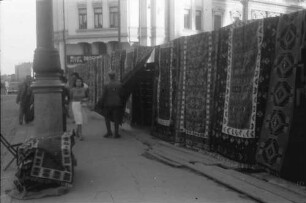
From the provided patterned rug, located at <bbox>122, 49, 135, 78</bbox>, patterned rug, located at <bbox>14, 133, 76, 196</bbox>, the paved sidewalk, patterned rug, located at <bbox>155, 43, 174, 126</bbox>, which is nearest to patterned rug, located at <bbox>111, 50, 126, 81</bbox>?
patterned rug, located at <bbox>122, 49, 135, 78</bbox>

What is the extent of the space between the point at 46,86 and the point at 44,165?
1.22 meters

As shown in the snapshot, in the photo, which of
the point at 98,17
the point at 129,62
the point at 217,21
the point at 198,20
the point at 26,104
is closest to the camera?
the point at 129,62

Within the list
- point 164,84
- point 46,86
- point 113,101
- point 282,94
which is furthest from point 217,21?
point 46,86

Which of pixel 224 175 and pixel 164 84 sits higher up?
pixel 164 84

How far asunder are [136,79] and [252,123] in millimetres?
6957

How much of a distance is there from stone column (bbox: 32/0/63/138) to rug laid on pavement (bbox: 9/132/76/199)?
32 cm

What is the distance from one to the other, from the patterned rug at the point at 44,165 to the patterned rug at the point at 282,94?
2843 millimetres

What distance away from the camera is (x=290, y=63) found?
613cm

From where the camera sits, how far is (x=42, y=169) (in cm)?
601

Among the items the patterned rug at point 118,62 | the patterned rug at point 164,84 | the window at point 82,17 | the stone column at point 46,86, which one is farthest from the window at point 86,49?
the stone column at point 46,86

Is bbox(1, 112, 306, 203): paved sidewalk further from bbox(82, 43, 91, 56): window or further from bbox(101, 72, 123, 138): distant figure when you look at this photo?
bbox(82, 43, 91, 56): window

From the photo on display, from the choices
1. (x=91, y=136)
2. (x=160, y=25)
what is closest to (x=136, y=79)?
(x=91, y=136)

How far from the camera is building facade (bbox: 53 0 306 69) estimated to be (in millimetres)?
43125

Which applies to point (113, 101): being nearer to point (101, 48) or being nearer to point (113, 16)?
point (113, 16)
